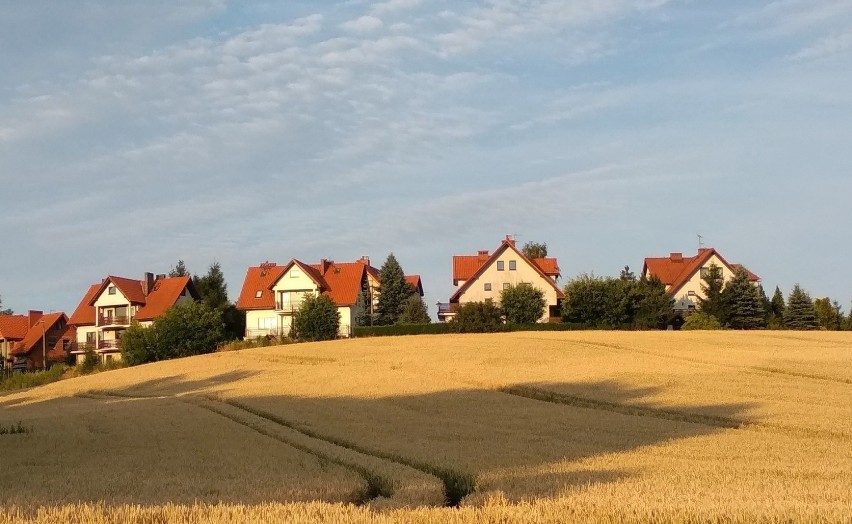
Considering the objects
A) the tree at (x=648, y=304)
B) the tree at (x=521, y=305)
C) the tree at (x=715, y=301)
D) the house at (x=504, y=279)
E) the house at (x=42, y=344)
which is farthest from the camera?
the house at (x=42, y=344)

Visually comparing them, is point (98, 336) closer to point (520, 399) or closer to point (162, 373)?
point (162, 373)

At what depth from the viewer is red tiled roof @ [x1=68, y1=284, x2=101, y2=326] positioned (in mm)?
106062

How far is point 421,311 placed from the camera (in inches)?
3895

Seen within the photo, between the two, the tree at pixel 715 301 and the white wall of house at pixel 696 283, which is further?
the white wall of house at pixel 696 283

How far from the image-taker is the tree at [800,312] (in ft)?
308

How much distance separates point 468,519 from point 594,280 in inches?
3080

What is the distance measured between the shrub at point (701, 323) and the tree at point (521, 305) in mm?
14152

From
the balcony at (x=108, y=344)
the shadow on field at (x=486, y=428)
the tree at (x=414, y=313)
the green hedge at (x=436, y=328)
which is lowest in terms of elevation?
the shadow on field at (x=486, y=428)

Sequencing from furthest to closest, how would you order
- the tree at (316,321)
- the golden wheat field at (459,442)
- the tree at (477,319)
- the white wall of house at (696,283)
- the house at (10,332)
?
the house at (10,332), the white wall of house at (696,283), the tree at (316,321), the tree at (477,319), the golden wheat field at (459,442)

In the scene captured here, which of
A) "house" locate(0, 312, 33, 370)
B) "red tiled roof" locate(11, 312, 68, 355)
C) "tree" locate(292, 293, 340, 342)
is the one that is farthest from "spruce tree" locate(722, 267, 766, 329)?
"house" locate(0, 312, 33, 370)

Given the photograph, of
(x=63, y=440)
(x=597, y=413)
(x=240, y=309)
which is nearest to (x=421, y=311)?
(x=240, y=309)

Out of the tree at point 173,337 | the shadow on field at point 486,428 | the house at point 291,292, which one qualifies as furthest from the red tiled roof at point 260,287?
the shadow on field at point 486,428

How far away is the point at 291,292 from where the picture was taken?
327 ft

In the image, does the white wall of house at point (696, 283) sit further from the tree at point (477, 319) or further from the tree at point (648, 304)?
the tree at point (477, 319)
